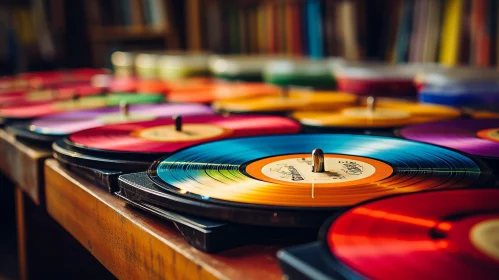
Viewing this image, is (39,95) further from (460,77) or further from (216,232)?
(216,232)

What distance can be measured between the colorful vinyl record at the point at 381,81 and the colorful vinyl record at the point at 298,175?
2.56ft

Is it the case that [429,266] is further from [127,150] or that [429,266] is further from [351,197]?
[127,150]

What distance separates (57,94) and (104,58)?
90.0 inches

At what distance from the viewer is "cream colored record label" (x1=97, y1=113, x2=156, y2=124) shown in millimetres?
1220

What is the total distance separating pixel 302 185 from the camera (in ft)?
1.92

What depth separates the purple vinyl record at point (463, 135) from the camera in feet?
2.53

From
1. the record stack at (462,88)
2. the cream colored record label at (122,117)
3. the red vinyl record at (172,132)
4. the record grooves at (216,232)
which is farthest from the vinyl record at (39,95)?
the record grooves at (216,232)

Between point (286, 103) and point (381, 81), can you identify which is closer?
point (286, 103)

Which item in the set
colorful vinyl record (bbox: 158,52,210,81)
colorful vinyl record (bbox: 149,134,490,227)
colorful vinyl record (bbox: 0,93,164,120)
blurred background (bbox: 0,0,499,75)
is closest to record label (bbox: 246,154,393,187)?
colorful vinyl record (bbox: 149,134,490,227)

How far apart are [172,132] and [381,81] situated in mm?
773

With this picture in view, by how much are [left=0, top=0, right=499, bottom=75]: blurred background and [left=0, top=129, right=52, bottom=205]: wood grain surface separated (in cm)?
149

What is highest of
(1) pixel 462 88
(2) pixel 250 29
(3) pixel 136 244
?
(2) pixel 250 29

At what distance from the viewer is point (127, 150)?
79 cm

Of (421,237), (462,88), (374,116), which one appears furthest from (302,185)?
(462,88)
